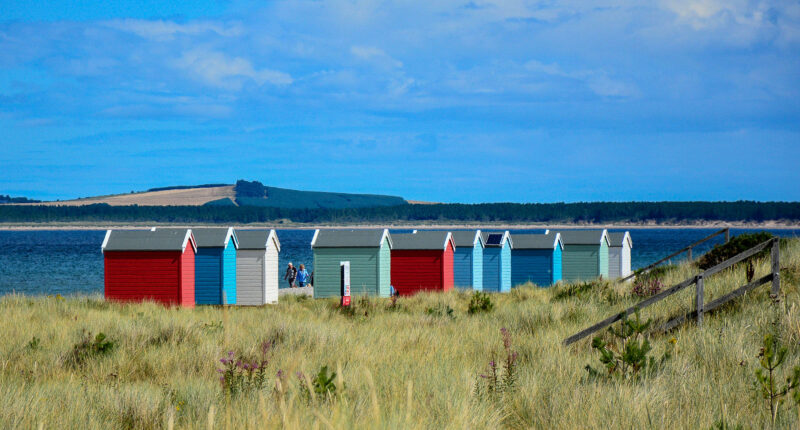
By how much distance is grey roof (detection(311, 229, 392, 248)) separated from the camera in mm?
30922

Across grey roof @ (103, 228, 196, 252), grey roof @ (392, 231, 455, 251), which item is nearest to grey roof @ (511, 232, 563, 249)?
grey roof @ (392, 231, 455, 251)

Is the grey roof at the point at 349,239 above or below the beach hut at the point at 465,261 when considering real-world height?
above

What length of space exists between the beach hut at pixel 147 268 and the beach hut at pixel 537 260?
16.8 m

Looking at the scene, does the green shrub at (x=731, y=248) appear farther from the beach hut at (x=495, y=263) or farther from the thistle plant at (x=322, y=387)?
the thistle plant at (x=322, y=387)

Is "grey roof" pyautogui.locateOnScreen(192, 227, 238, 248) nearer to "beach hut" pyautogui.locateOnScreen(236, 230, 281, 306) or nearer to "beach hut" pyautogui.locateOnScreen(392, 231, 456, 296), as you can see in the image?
"beach hut" pyautogui.locateOnScreen(236, 230, 281, 306)

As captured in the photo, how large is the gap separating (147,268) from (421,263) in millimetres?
11311

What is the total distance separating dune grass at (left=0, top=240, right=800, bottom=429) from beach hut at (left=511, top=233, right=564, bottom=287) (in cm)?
1882

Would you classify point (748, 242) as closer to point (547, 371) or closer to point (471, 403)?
point (547, 371)

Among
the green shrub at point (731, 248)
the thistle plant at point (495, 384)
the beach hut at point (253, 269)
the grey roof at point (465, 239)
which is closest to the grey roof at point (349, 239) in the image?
the beach hut at point (253, 269)

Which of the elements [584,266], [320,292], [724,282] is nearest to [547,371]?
[724,282]

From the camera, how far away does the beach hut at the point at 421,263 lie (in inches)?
1258

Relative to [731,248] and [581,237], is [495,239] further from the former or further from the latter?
[731,248]

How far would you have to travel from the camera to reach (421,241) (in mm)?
32531

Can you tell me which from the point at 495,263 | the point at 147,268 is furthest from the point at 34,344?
the point at 495,263
